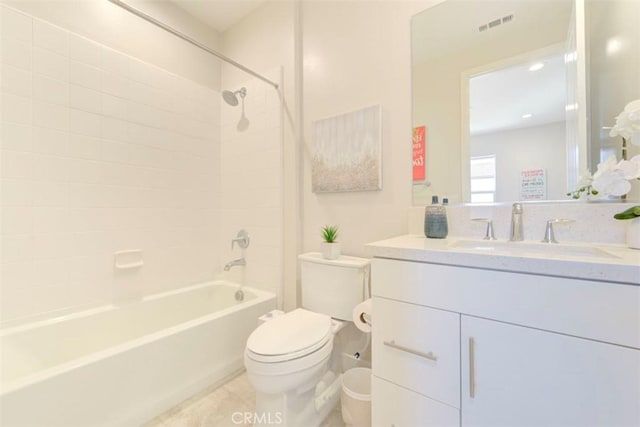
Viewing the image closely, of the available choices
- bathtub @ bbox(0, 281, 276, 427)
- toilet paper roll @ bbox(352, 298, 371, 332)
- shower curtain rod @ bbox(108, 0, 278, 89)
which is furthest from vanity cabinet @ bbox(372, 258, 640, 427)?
shower curtain rod @ bbox(108, 0, 278, 89)

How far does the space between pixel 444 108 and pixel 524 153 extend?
1.39ft

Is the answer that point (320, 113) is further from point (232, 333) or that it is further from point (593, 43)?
point (232, 333)

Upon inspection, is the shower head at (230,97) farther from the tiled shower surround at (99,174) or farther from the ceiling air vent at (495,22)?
the ceiling air vent at (495,22)

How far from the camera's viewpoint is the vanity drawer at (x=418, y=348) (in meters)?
0.83

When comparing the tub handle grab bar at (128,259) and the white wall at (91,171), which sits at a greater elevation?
the white wall at (91,171)

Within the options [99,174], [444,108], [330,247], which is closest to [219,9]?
[99,174]

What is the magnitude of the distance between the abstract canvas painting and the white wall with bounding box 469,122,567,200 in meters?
0.51

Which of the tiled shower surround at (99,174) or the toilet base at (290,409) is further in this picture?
the tiled shower surround at (99,174)

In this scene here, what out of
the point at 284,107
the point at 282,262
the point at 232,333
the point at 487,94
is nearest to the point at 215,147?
the point at 284,107

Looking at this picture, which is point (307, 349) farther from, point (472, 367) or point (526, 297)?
point (526, 297)

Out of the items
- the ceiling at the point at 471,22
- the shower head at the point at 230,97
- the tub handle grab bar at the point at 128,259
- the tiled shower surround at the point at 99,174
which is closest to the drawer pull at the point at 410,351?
the tiled shower surround at the point at 99,174

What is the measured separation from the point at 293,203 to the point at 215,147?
97cm

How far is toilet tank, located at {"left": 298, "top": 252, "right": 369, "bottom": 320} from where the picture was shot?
145 centimetres

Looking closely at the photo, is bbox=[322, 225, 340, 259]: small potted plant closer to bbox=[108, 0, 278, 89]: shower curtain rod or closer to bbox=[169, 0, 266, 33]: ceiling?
bbox=[108, 0, 278, 89]: shower curtain rod
